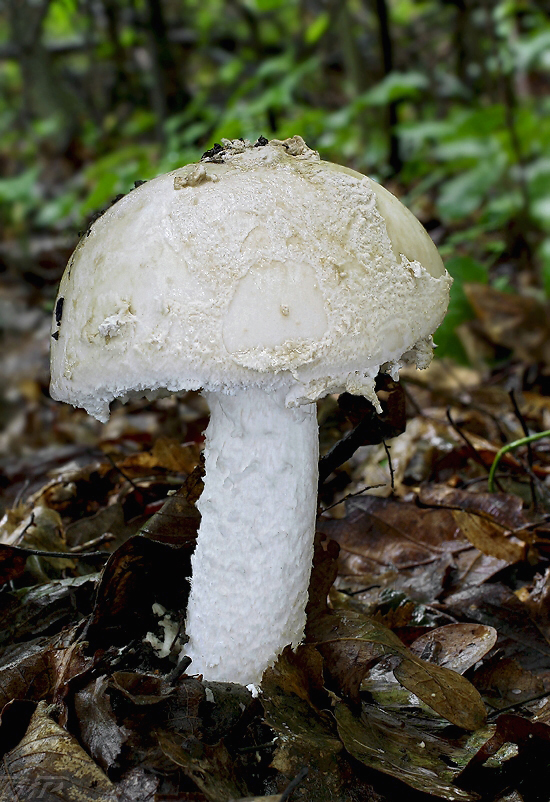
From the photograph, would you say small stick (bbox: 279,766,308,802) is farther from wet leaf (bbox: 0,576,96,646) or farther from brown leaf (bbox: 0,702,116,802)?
wet leaf (bbox: 0,576,96,646)

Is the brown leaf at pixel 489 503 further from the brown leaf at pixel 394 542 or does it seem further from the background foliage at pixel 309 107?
the background foliage at pixel 309 107

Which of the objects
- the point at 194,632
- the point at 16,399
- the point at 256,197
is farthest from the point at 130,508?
the point at 16,399

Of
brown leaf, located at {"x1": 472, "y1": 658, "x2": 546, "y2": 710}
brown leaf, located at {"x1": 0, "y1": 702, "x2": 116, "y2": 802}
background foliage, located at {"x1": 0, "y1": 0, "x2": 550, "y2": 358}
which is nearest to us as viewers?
brown leaf, located at {"x1": 0, "y1": 702, "x2": 116, "y2": 802}

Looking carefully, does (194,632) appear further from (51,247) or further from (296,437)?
(51,247)

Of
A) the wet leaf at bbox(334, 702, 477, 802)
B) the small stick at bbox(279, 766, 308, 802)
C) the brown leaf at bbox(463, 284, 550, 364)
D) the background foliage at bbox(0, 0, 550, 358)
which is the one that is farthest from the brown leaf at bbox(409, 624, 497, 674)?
the brown leaf at bbox(463, 284, 550, 364)

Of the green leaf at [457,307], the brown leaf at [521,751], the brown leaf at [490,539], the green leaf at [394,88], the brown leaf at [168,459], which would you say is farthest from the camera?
the green leaf at [394,88]

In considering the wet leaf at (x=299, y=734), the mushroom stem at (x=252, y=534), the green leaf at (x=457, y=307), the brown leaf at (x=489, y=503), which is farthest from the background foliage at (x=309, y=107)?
the brown leaf at (x=489, y=503)

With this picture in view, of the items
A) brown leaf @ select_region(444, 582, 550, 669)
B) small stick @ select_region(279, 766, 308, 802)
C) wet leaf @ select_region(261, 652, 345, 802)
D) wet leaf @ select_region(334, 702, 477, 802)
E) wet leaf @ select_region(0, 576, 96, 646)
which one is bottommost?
brown leaf @ select_region(444, 582, 550, 669)
